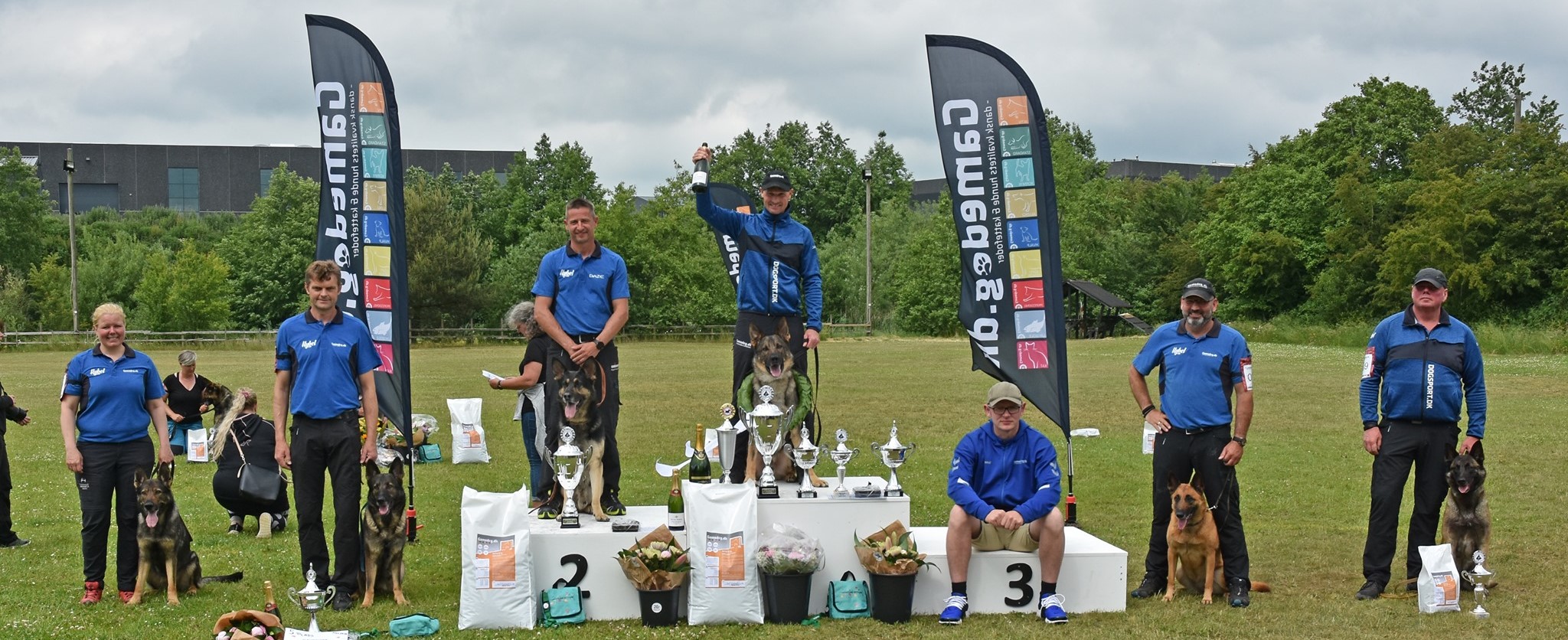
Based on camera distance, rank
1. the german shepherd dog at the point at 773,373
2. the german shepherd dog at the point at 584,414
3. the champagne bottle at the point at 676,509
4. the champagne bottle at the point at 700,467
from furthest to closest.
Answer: the german shepherd dog at the point at 773,373 < the champagne bottle at the point at 700,467 < the german shepherd dog at the point at 584,414 < the champagne bottle at the point at 676,509

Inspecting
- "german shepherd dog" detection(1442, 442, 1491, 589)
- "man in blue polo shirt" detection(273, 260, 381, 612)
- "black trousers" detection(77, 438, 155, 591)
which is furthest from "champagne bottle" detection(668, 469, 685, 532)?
"german shepherd dog" detection(1442, 442, 1491, 589)

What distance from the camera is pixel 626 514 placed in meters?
7.12

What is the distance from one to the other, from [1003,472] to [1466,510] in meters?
2.60

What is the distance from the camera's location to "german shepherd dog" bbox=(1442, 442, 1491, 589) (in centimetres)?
667

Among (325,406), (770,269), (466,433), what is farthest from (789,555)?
(466,433)

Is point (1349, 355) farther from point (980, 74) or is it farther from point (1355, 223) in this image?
point (980, 74)

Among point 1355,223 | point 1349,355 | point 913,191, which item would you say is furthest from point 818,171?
point 1349,355

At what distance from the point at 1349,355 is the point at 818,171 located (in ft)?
150

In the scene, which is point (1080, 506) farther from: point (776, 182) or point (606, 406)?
point (606, 406)

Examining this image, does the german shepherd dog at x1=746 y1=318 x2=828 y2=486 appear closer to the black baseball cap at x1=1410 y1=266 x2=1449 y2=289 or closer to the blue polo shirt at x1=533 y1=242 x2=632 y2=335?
the blue polo shirt at x1=533 y1=242 x2=632 y2=335

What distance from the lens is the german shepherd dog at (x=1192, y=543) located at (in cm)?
663

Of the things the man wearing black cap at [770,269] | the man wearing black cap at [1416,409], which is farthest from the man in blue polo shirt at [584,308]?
the man wearing black cap at [1416,409]

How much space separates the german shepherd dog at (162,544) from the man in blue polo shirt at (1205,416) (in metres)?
5.34

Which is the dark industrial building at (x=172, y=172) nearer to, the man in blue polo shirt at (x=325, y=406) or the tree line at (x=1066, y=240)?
the tree line at (x=1066, y=240)
